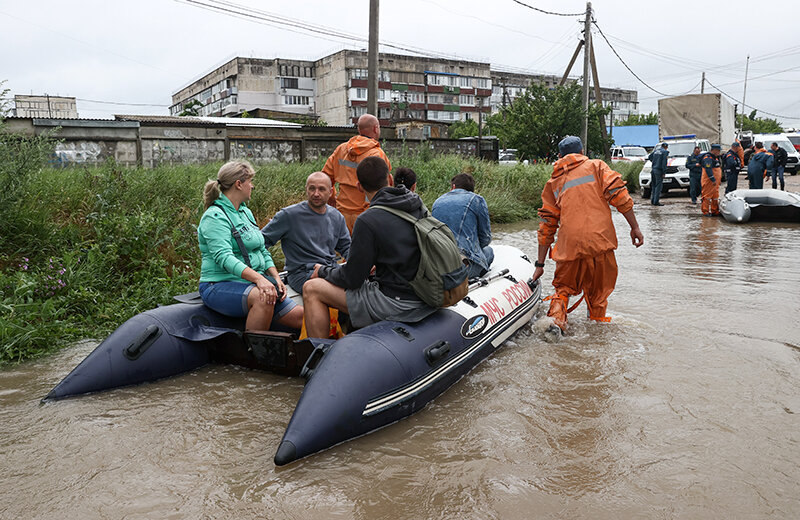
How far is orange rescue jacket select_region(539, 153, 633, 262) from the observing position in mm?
Answer: 5492

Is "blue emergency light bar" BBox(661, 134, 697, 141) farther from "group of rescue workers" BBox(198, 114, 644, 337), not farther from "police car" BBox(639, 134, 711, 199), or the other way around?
"group of rescue workers" BBox(198, 114, 644, 337)

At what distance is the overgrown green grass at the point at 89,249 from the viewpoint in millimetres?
5473

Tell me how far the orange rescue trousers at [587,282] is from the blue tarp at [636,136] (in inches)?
2177

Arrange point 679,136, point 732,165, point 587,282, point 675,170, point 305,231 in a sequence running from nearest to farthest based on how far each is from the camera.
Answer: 1. point 305,231
2. point 587,282
3. point 732,165
4. point 675,170
5. point 679,136

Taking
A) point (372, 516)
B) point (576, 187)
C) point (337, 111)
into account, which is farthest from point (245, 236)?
point (337, 111)

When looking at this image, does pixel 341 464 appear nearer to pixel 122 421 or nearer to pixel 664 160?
pixel 122 421

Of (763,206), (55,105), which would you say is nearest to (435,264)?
(763,206)

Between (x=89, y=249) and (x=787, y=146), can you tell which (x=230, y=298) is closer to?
(x=89, y=249)

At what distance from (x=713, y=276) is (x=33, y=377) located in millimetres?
8051

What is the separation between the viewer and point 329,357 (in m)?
3.62

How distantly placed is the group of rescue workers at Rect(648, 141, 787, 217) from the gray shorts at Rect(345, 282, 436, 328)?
540 inches

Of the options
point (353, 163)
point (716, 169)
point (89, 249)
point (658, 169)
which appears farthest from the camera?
point (658, 169)

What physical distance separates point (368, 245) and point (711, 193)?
1426cm

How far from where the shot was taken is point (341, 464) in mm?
3350
